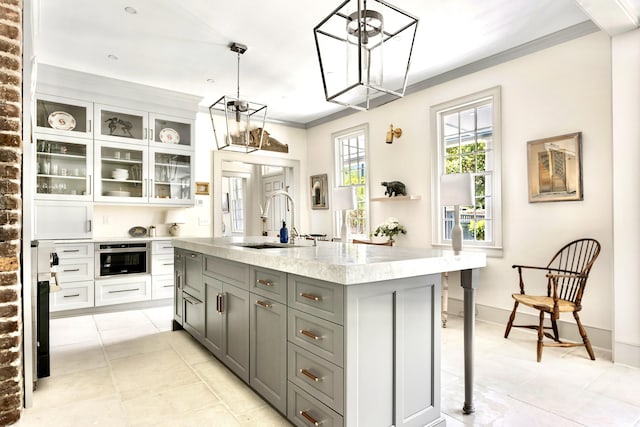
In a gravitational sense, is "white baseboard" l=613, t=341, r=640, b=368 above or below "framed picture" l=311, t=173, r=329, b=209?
below

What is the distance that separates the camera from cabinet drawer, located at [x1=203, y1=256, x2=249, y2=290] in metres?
2.34

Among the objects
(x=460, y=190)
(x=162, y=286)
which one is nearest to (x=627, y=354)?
(x=460, y=190)

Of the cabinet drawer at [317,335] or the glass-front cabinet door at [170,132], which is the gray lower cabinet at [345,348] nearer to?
the cabinet drawer at [317,335]

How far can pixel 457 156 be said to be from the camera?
169 inches

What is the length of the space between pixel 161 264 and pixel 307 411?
12.0 feet

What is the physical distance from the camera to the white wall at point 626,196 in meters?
2.78

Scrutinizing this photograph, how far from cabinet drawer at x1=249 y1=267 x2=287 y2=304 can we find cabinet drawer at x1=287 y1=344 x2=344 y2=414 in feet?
0.89

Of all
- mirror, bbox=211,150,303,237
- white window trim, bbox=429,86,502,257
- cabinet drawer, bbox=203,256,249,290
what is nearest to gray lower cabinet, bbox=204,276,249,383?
cabinet drawer, bbox=203,256,249,290

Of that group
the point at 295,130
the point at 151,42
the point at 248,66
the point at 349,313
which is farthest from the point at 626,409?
the point at 295,130

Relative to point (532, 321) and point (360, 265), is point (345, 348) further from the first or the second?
point (532, 321)

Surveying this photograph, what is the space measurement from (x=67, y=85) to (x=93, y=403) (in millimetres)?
3695

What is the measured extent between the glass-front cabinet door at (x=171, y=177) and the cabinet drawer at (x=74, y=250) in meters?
0.93

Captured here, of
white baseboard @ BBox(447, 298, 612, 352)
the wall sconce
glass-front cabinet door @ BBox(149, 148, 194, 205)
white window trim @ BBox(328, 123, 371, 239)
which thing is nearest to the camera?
white baseboard @ BBox(447, 298, 612, 352)

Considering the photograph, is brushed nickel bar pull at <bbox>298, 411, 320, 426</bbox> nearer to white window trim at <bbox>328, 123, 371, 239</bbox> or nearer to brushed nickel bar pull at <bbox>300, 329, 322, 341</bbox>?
brushed nickel bar pull at <bbox>300, 329, 322, 341</bbox>
